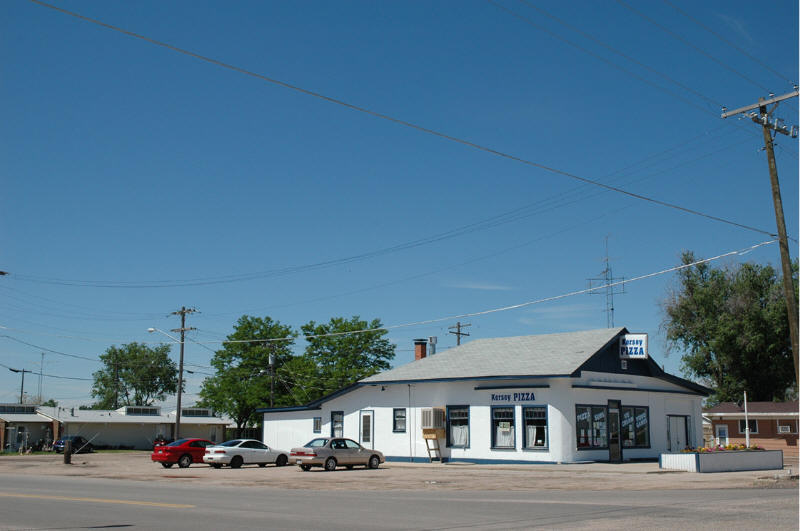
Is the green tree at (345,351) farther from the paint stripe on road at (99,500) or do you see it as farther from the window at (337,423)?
the paint stripe on road at (99,500)

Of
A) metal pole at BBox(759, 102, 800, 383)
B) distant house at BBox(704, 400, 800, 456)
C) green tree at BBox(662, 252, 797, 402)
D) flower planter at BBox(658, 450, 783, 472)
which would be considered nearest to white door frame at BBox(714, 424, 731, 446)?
distant house at BBox(704, 400, 800, 456)

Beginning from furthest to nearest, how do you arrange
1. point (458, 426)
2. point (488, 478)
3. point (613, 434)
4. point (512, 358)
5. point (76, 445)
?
point (76, 445) < point (512, 358) < point (458, 426) < point (613, 434) < point (488, 478)

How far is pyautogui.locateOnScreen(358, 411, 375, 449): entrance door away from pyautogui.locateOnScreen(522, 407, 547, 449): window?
9.64 metres

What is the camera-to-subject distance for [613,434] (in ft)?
122

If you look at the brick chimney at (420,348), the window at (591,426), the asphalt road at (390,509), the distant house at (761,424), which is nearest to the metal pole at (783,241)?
the asphalt road at (390,509)

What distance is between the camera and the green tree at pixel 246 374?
72.1 meters

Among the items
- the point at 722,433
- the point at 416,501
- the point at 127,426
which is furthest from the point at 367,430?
the point at 127,426

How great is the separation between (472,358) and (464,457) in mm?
5799

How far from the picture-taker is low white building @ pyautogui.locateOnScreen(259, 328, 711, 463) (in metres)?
35.4

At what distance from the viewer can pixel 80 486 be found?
80.7 feet

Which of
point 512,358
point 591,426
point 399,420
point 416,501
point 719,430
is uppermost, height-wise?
point 512,358

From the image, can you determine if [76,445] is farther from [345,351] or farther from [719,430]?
[719,430]

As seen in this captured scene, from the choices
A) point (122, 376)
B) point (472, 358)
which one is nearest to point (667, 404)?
point (472, 358)

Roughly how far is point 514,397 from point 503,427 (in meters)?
1.54
